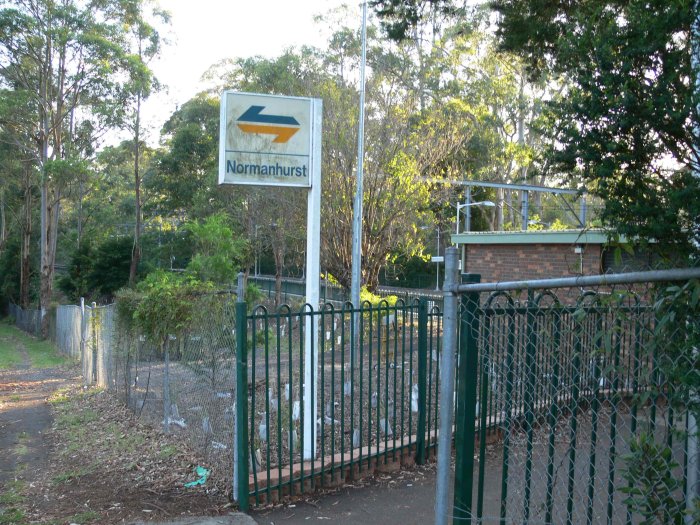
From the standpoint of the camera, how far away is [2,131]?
33.2 meters

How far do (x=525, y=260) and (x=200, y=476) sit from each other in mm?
11252

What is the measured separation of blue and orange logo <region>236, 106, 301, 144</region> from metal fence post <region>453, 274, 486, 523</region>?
12.2 feet

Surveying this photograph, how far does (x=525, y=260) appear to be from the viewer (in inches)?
619

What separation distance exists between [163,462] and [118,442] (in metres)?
1.48

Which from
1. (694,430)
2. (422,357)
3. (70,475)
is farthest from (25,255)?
(694,430)

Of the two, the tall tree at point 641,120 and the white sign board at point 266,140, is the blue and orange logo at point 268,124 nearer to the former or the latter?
the white sign board at point 266,140

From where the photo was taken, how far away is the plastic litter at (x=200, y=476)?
19.7 feet

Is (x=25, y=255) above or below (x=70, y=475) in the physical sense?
above

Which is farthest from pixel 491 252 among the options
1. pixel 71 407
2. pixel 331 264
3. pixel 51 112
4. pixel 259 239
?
pixel 51 112

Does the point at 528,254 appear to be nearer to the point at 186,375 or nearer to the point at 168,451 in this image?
the point at 186,375

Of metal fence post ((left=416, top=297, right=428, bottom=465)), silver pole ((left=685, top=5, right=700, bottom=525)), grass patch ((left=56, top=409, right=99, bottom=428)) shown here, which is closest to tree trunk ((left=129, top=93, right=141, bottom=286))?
grass patch ((left=56, top=409, right=99, bottom=428))

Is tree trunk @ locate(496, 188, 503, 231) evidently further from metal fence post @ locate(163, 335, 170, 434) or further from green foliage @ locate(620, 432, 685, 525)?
green foliage @ locate(620, 432, 685, 525)

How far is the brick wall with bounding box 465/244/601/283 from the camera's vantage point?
45.8ft

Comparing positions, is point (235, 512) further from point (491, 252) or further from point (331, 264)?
point (331, 264)
